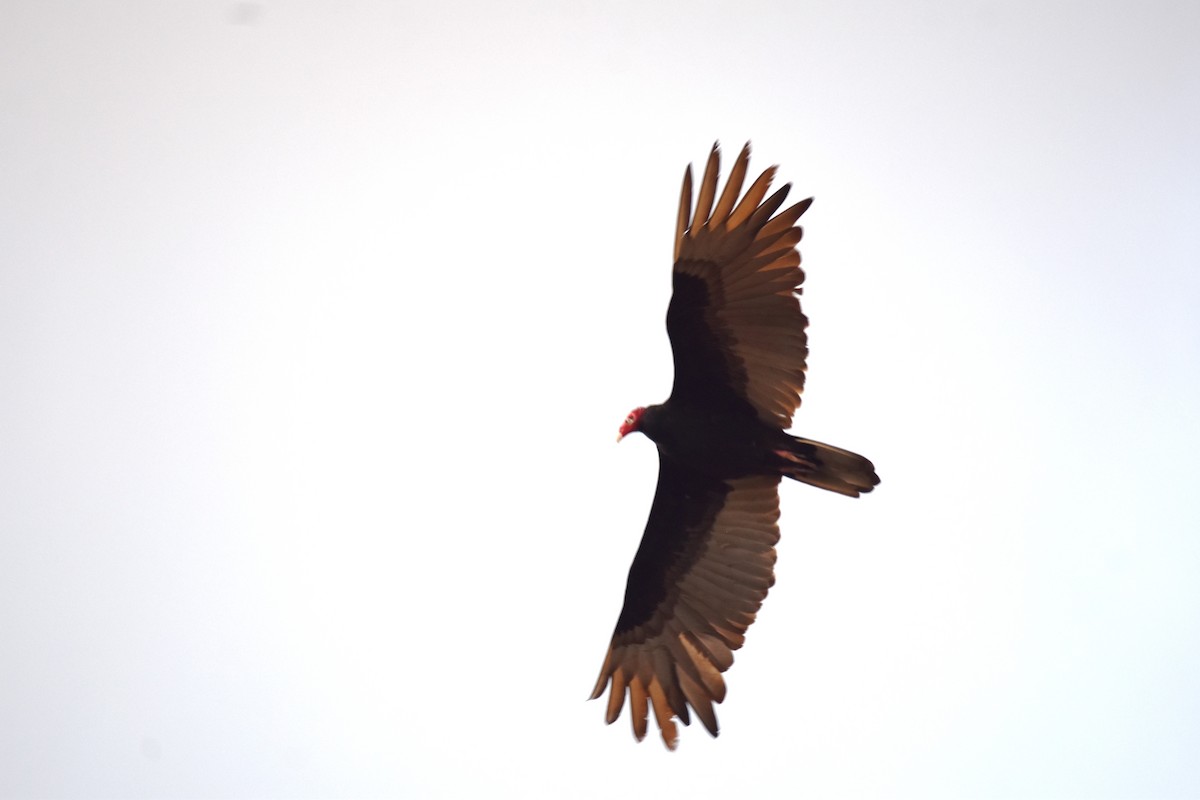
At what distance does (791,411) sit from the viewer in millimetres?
3418

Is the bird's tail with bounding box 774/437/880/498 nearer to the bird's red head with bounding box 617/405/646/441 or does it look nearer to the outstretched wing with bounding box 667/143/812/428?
the outstretched wing with bounding box 667/143/812/428

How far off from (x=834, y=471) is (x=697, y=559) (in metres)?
0.62

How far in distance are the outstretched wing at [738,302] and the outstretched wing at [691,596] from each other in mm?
314


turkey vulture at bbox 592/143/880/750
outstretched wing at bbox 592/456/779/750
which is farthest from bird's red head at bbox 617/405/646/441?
outstretched wing at bbox 592/456/779/750

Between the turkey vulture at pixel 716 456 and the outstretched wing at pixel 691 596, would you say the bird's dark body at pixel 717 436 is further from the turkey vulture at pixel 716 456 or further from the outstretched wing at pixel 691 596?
the outstretched wing at pixel 691 596

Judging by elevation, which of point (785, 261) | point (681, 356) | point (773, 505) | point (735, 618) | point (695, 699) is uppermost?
point (785, 261)

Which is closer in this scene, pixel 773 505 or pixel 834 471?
pixel 834 471

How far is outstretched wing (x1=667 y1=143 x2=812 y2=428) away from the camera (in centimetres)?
327

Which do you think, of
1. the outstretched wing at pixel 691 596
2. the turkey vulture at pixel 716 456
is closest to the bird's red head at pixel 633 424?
the turkey vulture at pixel 716 456

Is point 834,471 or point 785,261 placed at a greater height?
point 785,261

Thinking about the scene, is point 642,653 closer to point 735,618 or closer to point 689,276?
point 735,618

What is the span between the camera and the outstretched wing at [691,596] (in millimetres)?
3631

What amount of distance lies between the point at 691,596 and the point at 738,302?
3.31 feet

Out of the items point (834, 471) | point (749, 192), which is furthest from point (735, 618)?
point (749, 192)
